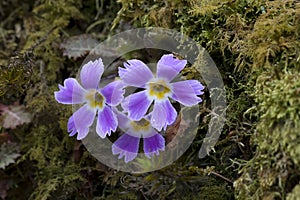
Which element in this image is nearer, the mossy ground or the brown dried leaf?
the mossy ground

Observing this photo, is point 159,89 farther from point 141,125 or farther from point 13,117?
point 13,117

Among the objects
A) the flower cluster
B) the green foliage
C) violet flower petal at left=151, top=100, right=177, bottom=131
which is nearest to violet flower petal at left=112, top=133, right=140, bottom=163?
the flower cluster

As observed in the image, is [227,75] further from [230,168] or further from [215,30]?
[230,168]


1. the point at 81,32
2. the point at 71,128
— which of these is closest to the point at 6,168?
the point at 71,128

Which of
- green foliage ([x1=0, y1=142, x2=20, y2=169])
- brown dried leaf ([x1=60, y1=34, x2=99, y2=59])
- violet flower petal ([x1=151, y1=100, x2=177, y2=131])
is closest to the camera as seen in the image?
violet flower petal ([x1=151, y1=100, x2=177, y2=131])

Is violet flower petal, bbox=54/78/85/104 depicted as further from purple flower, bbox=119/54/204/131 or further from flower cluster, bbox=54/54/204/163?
purple flower, bbox=119/54/204/131

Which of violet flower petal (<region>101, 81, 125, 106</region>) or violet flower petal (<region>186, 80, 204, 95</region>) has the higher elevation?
violet flower petal (<region>186, 80, 204, 95</region>)

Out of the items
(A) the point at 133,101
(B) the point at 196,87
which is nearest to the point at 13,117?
(A) the point at 133,101

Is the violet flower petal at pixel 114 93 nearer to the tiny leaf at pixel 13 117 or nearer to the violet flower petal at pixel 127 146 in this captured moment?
the violet flower petal at pixel 127 146
